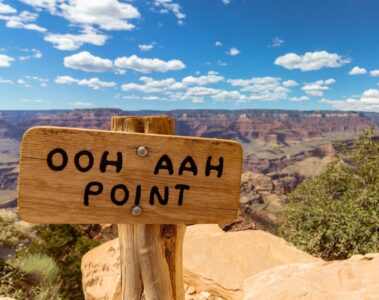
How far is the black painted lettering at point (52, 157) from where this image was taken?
178 cm

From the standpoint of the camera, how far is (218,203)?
6.56ft

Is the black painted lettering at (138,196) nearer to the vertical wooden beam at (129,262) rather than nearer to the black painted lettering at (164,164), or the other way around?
the black painted lettering at (164,164)

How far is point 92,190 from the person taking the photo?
1.85 meters

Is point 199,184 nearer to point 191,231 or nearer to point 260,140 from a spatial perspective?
point 191,231

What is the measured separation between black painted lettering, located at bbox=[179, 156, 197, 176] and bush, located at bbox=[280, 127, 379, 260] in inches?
343

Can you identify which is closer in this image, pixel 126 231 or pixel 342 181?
pixel 126 231

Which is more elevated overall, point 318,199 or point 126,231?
point 126,231

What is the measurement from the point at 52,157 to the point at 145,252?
0.77 m

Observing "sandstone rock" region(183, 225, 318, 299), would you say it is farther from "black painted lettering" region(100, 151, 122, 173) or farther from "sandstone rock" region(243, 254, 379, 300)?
"black painted lettering" region(100, 151, 122, 173)

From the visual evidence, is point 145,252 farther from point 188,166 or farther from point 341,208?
point 341,208

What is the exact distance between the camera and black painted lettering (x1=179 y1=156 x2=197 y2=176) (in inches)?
75.7

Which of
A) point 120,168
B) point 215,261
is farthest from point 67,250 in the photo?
point 120,168

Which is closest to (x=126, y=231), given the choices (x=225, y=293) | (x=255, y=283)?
(x=255, y=283)

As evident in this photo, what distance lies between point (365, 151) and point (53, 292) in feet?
34.4
